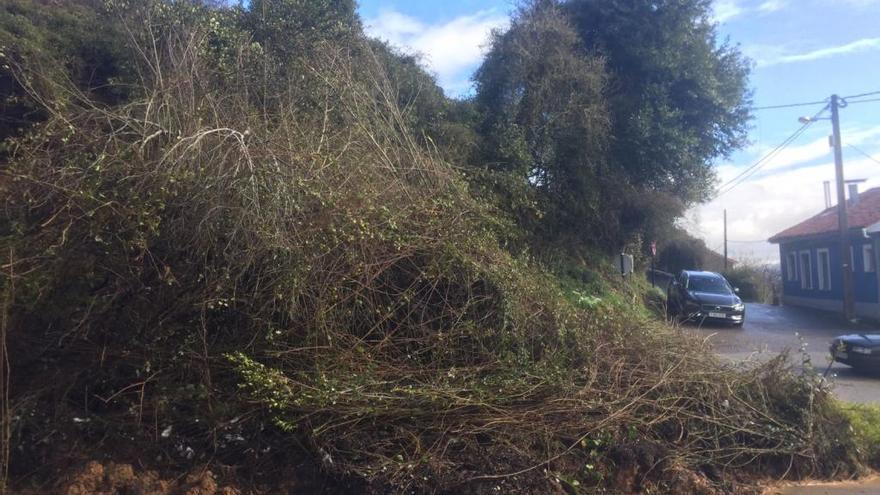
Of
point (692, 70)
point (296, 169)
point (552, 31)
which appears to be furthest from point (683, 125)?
point (296, 169)

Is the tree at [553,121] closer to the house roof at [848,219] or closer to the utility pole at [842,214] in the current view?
the utility pole at [842,214]

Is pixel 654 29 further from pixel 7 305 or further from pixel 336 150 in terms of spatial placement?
pixel 7 305

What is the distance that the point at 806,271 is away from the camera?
103ft

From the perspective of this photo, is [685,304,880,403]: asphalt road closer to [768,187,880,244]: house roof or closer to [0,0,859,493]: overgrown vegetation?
[0,0,859,493]: overgrown vegetation

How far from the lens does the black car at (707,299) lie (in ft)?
67.1

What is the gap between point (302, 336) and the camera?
21.9 feet

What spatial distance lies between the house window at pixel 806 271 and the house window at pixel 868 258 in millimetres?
5003

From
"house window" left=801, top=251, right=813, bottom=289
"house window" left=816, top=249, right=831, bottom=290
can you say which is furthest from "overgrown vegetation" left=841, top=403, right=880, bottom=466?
"house window" left=801, top=251, right=813, bottom=289

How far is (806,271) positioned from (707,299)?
13.3 m

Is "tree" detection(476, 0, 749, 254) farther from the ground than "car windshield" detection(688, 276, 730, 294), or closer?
farther from the ground

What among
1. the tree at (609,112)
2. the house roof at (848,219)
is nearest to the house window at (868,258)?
the house roof at (848,219)

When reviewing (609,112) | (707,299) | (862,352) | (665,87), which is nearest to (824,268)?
(707,299)

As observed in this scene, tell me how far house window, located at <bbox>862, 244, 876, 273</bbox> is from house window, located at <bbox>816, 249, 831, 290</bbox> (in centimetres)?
306

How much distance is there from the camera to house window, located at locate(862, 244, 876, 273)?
25.2 meters
